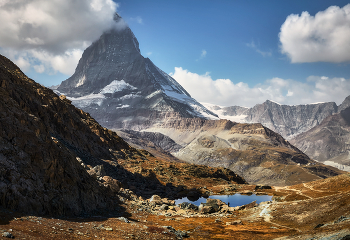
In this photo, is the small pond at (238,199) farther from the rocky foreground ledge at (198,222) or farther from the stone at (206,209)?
the stone at (206,209)

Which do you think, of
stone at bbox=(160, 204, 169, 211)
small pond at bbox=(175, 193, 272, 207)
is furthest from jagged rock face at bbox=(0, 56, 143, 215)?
small pond at bbox=(175, 193, 272, 207)

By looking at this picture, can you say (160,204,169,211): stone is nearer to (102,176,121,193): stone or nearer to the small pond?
(102,176,121,193): stone

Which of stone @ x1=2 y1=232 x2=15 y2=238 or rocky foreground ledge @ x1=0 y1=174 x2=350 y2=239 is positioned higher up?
stone @ x1=2 y1=232 x2=15 y2=238

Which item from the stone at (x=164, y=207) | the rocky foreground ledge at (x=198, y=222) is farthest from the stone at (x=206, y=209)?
the stone at (x=164, y=207)

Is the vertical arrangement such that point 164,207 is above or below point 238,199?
above

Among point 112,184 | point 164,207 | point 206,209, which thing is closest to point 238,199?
point 206,209

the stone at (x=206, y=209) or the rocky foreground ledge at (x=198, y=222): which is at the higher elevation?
the rocky foreground ledge at (x=198, y=222)

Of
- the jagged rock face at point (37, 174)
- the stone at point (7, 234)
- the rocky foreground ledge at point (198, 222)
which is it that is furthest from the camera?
the jagged rock face at point (37, 174)

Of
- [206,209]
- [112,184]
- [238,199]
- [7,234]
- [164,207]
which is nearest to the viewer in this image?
[7,234]

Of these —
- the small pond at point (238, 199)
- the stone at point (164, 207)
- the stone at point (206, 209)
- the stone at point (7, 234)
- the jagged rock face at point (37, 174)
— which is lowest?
the small pond at point (238, 199)

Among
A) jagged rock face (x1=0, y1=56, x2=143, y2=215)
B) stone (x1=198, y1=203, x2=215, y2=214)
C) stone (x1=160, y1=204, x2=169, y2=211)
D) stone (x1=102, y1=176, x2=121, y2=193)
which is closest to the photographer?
jagged rock face (x1=0, y1=56, x2=143, y2=215)

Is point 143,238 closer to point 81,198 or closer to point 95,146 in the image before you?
point 81,198

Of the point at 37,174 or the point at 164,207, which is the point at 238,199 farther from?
the point at 37,174

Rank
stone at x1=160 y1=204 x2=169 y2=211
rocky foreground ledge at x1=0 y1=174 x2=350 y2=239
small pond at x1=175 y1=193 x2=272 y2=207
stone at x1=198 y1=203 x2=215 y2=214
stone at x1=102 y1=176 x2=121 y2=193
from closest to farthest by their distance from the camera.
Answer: rocky foreground ledge at x1=0 y1=174 x2=350 y2=239 → stone at x1=102 y1=176 x2=121 y2=193 → stone at x1=160 y1=204 x2=169 y2=211 → stone at x1=198 y1=203 x2=215 y2=214 → small pond at x1=175 y1=193 x2=272 y2=207
